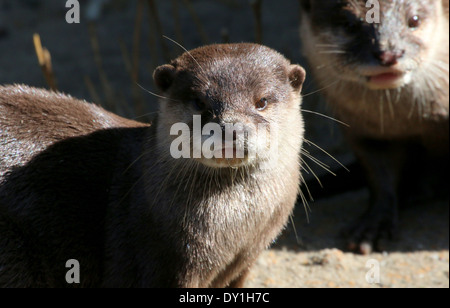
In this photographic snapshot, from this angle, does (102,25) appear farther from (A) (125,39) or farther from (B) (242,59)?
(B) (242,59)

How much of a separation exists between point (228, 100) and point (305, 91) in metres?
1.85

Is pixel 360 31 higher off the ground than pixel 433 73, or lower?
higher

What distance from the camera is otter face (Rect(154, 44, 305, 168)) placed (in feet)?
6.89

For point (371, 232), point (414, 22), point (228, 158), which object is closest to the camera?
point (228, 158)

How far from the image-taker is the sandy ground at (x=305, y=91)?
3.10 m

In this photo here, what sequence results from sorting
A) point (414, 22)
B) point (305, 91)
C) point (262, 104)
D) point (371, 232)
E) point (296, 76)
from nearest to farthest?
point (262, 104)
point (296, 76)
point (414, 22)
point (371, 232)
point (305, 91)

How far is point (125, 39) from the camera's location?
18.1ft

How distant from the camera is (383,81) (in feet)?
9.90

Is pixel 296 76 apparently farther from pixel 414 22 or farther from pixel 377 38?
pixel 414 22

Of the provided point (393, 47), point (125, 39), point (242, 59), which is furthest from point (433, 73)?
point (125, 39)

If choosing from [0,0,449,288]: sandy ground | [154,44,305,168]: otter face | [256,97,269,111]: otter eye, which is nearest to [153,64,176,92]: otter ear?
[154,44,305,168]: otter face

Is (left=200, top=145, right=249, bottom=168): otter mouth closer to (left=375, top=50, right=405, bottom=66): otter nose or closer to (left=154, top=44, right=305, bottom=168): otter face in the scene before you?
(left=154, top=44, right=305, bottom=168): otter face

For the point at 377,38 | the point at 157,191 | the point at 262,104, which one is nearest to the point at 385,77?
the point at 377,38

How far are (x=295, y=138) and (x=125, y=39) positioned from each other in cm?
336
